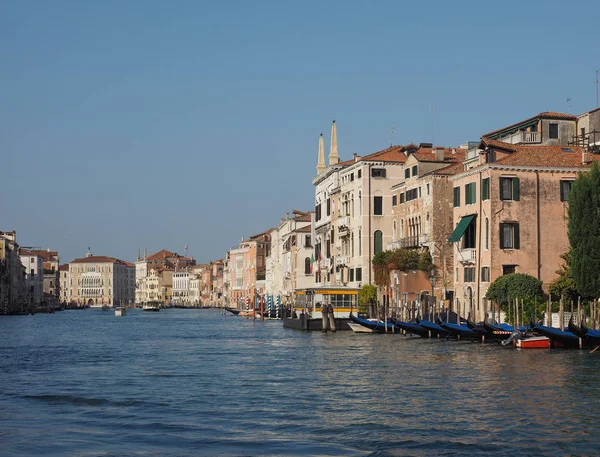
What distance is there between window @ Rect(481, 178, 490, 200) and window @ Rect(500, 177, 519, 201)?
1.55ft

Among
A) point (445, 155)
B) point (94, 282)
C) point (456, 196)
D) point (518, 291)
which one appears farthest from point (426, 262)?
point (94, 282)

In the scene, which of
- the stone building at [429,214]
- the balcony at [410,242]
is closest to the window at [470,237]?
the stone building at [429,214]

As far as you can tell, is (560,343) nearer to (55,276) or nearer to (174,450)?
(174,450)

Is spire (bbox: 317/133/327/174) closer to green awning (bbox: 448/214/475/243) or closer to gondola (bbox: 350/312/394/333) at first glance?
gondola (bbox: 350/312/394/333)

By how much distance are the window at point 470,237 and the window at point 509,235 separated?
1.67m

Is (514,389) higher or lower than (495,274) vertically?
lower

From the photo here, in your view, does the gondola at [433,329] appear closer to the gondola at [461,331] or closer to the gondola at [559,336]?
the gondola at [461,331]

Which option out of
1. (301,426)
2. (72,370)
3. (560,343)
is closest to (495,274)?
(560,343)

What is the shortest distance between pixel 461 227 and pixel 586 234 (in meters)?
7.68

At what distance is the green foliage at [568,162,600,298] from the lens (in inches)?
1270

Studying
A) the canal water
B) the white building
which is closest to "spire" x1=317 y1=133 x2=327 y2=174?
the canal water

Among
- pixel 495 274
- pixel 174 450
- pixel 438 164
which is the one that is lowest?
pixel 174 450

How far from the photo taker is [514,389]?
19.8 metres

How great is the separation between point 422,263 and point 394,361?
1724 centimetres
